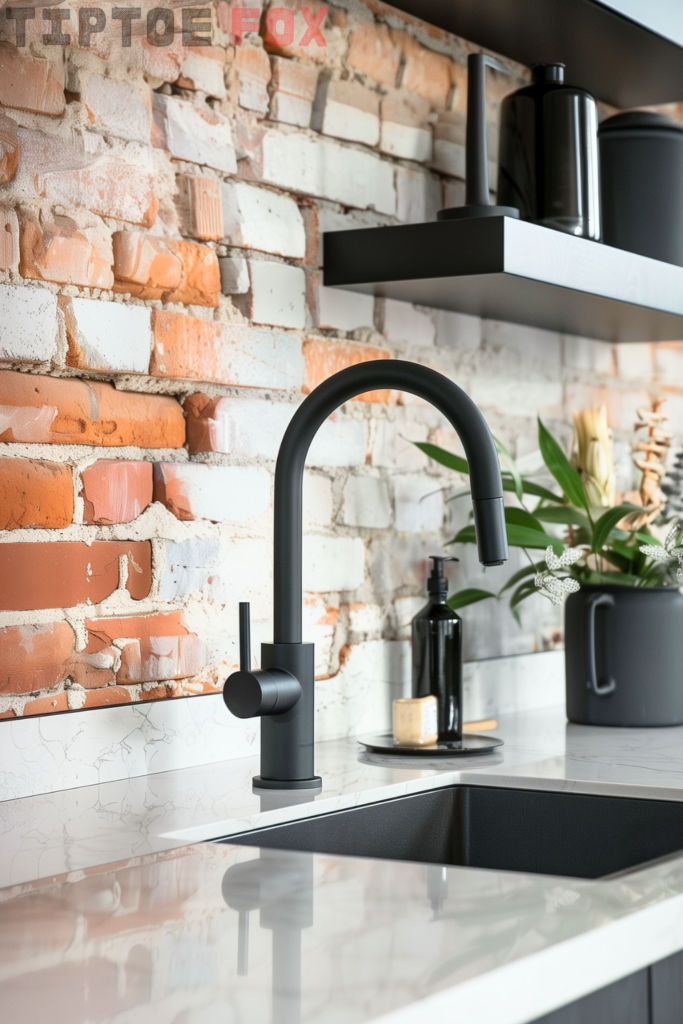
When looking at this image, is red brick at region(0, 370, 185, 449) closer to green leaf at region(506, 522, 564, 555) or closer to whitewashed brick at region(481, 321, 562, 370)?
green leaf at region(506, 522, 564, 555)

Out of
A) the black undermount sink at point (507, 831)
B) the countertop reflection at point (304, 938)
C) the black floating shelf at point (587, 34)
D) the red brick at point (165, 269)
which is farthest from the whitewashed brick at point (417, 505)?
the countertop reflection at point (304, 938)

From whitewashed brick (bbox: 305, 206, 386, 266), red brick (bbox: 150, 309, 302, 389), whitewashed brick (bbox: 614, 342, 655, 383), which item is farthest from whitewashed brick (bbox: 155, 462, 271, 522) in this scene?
whitewashed brick (bbox: 614, 342, 655, 383)

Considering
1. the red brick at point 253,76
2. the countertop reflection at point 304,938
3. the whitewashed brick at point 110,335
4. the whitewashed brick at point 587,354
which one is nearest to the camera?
the countertop reflection at point 304,938

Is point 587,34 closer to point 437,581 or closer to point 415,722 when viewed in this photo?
point 437,581

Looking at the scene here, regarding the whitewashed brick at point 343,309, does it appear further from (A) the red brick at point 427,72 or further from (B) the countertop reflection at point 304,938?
(B) the countertop reflection at point 304,938

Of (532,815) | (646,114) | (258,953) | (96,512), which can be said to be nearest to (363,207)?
(646,114)

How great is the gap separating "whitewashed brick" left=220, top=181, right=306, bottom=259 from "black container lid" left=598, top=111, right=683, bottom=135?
0.56 meters

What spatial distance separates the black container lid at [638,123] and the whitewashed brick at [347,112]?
1.20 ft

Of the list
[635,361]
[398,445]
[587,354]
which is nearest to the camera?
[398,445]

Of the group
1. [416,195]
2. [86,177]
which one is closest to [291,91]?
[416,195]

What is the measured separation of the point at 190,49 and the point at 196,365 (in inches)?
14.4

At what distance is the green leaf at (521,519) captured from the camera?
177 centimetres

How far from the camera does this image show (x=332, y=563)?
5.35 feet

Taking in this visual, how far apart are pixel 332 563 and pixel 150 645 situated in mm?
336
